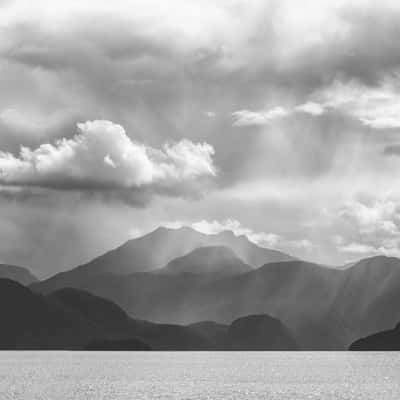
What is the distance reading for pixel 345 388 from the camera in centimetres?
17475

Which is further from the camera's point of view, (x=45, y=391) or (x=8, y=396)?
(x=45, y=391)

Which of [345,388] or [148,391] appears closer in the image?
[148,391]

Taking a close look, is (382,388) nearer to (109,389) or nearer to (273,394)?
(273,394)

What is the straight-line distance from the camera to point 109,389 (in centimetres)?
16912

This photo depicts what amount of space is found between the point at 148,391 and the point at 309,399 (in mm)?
35503

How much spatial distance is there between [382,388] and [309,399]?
42.4m

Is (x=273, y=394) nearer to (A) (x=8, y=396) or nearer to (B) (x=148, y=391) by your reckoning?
(B) (x=148, y=391)

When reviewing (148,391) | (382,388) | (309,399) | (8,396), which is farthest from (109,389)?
(382,388)

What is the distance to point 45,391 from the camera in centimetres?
16088

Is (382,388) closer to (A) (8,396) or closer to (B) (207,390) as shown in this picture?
(B) (207,390)

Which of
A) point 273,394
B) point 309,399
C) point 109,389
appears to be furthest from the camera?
point 109,389

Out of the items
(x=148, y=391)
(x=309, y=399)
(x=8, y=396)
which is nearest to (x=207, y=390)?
(x=148, y=391)

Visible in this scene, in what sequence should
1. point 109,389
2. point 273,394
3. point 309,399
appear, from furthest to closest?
point 109,389, point 273,394, point 309,399

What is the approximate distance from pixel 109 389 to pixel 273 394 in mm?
36130
